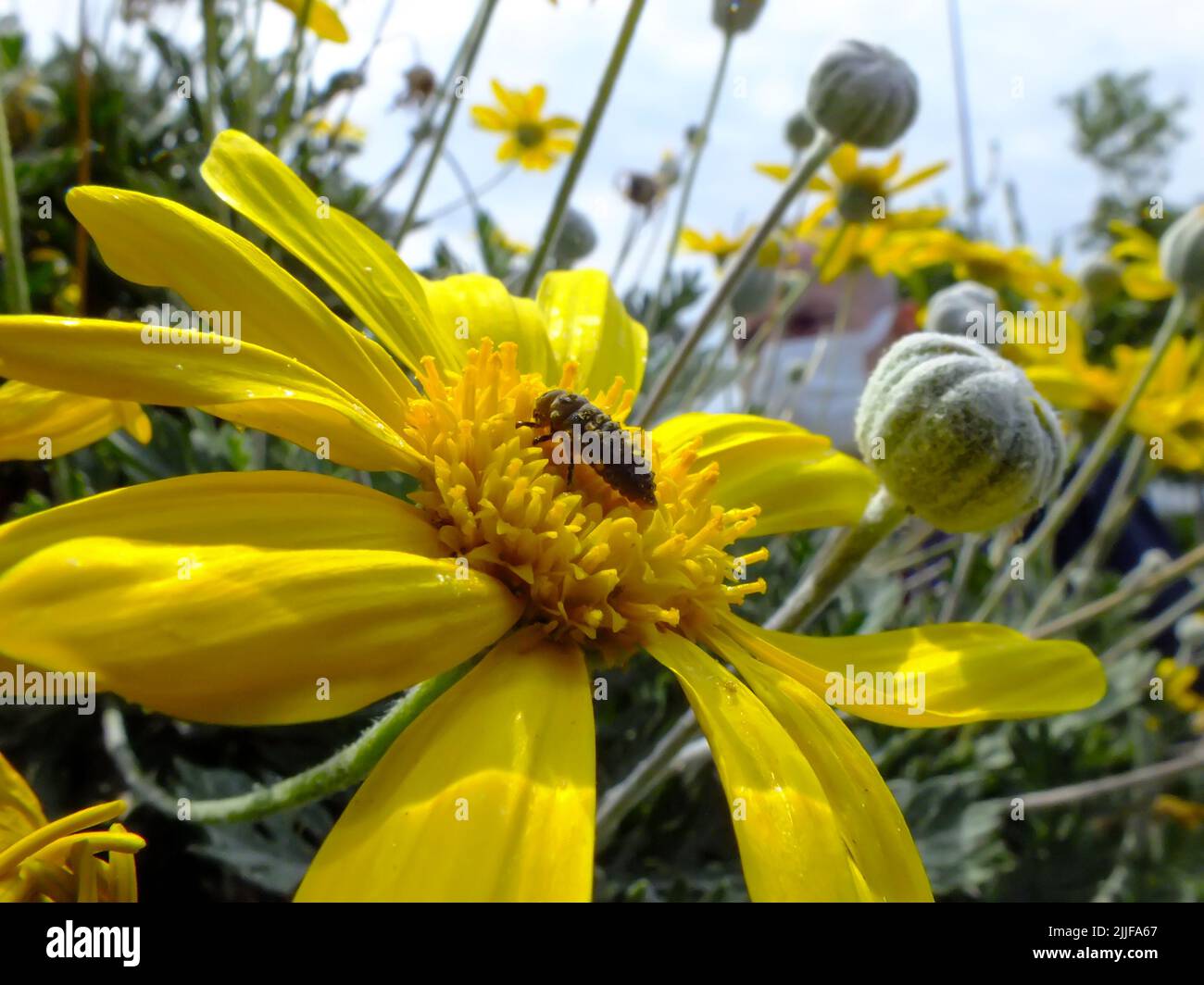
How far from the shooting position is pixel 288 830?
131cm

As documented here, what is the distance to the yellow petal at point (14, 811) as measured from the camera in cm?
71

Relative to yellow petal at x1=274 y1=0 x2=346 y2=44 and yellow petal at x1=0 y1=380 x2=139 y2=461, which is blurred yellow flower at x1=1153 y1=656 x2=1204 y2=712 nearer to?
yellow petal at x1=274 y1=0 x2=346 y2=44

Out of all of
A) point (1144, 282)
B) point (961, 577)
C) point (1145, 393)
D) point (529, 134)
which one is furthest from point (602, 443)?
point (529, 134)

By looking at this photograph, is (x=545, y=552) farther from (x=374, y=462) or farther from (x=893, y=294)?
(x=893, y=294)

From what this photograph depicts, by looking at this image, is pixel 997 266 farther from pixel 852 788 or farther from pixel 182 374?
pixel 182 374

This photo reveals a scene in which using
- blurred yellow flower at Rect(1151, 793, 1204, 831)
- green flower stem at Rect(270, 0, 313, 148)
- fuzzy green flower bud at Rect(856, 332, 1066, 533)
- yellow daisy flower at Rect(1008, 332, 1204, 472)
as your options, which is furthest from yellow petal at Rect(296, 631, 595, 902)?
blurred yellow flower at Rect(1151, 793, 1204, 831)

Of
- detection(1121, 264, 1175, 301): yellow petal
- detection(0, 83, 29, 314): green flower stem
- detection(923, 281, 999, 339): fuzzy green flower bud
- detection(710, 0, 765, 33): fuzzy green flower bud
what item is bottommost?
detection(0, 83, 29, 314): green flower stem

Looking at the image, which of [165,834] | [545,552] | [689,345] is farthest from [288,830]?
[689,345]

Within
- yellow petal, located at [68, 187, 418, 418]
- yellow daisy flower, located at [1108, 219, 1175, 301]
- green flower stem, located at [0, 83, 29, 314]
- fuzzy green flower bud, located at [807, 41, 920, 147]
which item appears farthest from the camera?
yellow daisy flower, located at [1108, 219, 1175, 301]

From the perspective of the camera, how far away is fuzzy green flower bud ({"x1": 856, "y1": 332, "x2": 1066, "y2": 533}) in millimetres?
993

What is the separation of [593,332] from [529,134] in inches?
92.5

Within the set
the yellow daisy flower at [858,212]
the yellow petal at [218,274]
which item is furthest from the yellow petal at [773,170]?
the yellow petal at [218,274]
